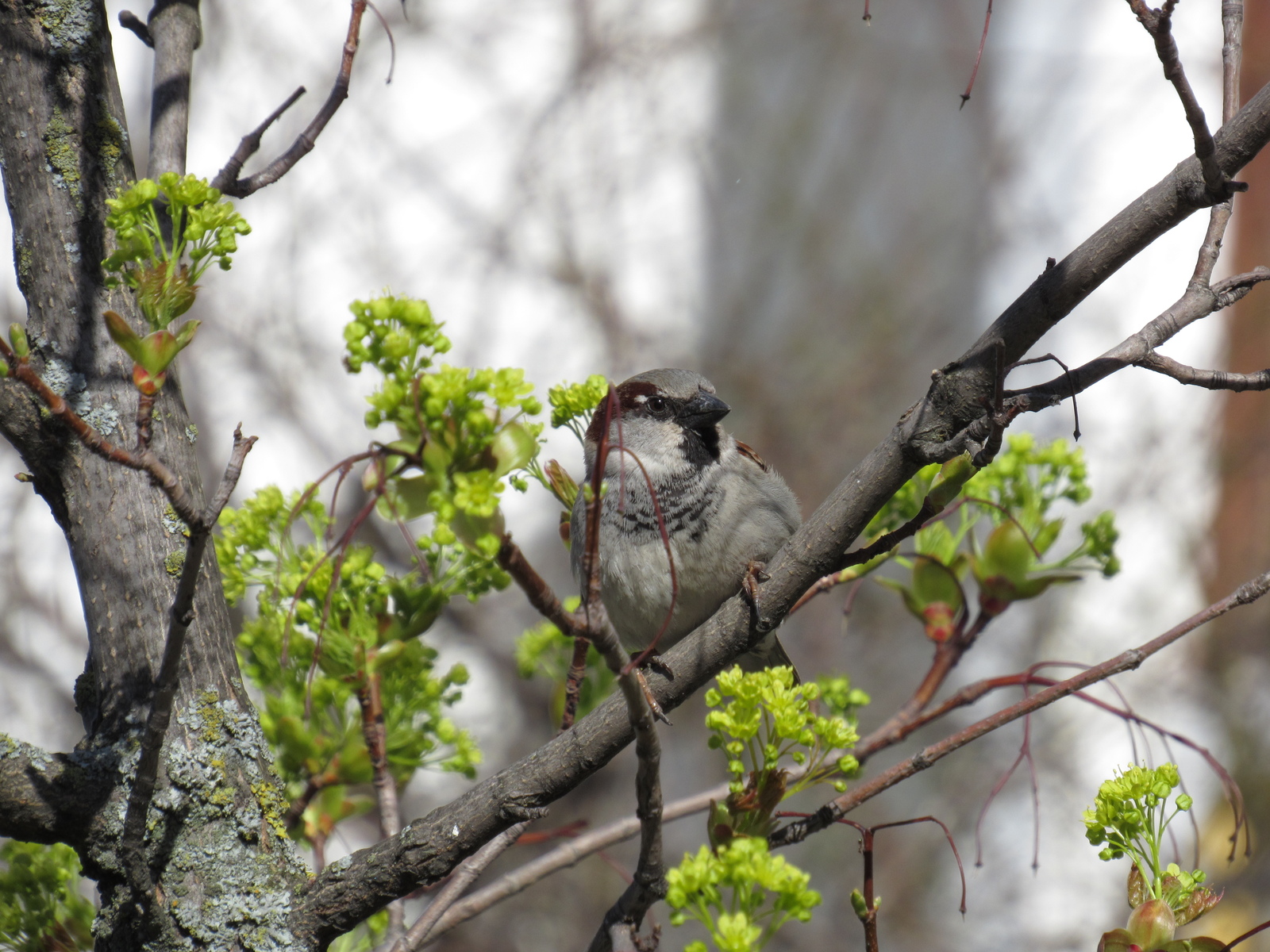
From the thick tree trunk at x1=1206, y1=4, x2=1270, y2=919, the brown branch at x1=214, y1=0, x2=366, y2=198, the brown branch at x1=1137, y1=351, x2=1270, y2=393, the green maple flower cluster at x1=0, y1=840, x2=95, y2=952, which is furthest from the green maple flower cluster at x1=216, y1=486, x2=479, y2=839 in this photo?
the thick tree trunk at x1=1206, y1=4, x2=1270, y2=919

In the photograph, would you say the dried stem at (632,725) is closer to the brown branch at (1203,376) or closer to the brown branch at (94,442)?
the brown branch at (94,442)

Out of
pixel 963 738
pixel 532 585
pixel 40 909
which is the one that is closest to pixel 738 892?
pixel 532 585

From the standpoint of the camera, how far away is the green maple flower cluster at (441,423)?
2.79ft

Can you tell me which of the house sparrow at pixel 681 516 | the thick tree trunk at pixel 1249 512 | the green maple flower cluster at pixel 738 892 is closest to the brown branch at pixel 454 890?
the green maple flower cluster at pixel 738 892

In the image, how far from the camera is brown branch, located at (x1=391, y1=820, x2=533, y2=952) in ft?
4.94

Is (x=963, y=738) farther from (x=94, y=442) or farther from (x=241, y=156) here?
(x=241, y=156)

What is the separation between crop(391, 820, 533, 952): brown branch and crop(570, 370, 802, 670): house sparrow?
66 centimetres

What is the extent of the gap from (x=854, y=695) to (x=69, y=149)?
163 centimetres

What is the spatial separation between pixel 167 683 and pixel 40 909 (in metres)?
0.72

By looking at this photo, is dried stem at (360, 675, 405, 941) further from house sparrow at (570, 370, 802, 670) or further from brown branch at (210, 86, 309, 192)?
brown branch at (210, 86, 309, 192)

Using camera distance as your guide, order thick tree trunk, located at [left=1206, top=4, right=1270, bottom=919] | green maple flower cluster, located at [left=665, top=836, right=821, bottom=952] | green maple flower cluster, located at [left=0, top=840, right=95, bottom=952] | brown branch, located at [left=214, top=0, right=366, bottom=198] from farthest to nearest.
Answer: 1. thick tree trunk, located at [left=1206, top=4, right=1270, bottom=919]
2. brown branch, located at [left=214, top=0, right=366, bottom=198]
3. green maple flower cluster, located at [left=0, top=840, right=95, bottom=952]
4. green maple flower cluster, located at [left=665, top=836, right=821, bottom=952]

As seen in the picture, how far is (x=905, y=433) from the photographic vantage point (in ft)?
4.24

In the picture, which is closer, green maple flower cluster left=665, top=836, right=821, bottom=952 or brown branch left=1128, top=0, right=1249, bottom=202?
green maple flower cluster left=665, top=836, right=821, bottom=952

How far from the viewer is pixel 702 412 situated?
8.68ft
